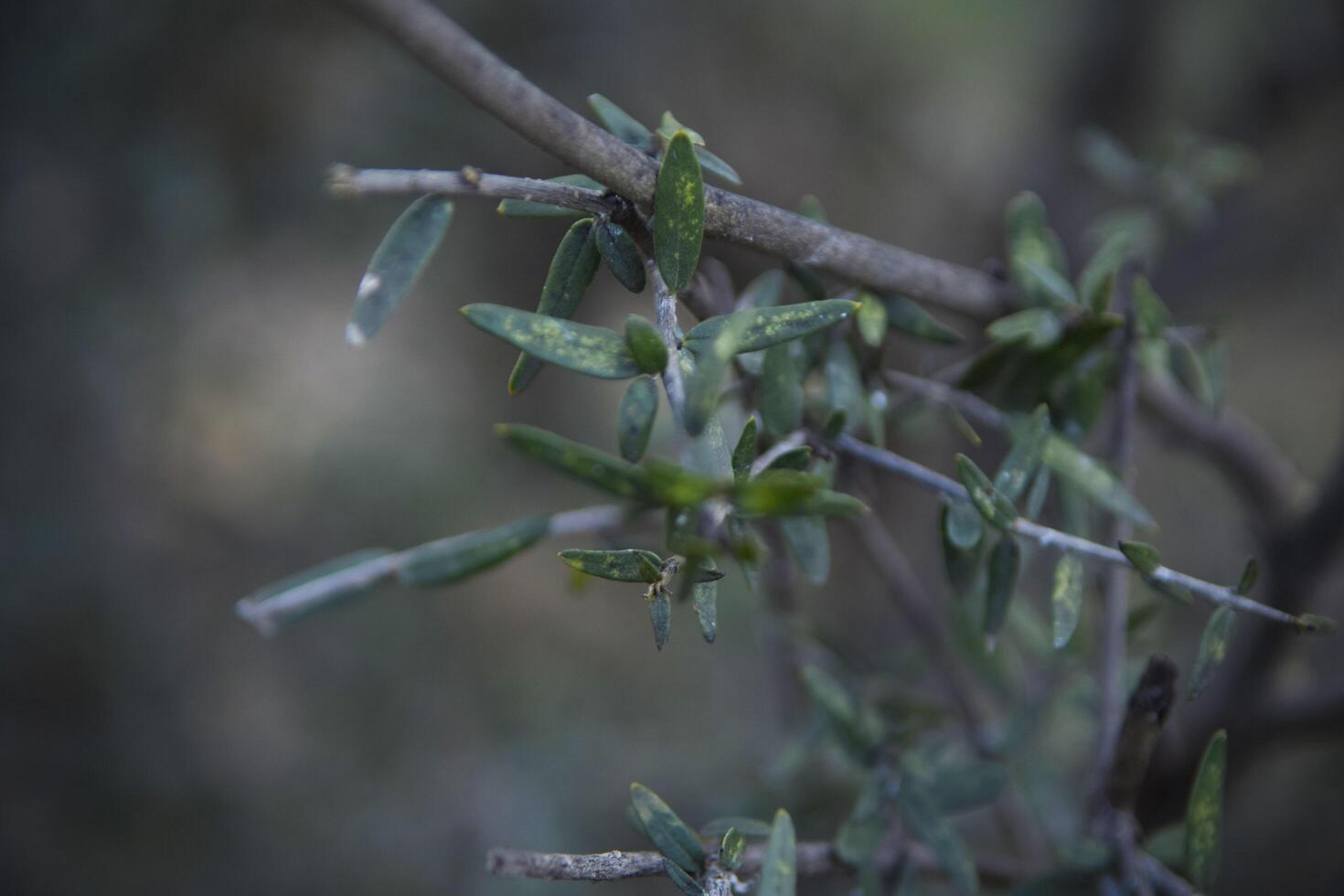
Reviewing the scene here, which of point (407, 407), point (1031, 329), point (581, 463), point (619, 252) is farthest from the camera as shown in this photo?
point (407, 407)

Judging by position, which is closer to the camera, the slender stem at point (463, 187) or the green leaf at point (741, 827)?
the slender stem at point (463, 187)

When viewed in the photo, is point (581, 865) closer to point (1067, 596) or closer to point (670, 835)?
point (670, 835)

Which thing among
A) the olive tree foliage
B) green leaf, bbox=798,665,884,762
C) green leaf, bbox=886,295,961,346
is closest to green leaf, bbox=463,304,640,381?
the olive tree foliage

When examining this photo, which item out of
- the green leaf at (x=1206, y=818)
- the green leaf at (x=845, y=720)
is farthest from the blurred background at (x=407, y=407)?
the green leaf at (x=1206, y=818)

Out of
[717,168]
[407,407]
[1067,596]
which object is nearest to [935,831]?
[1067,596]

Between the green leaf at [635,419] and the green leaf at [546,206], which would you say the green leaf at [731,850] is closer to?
the green leaf at [635,419]

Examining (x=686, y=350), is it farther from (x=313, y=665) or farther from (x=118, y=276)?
(x=313, y=665)

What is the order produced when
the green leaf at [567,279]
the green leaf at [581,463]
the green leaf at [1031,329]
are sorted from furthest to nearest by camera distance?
the green leaf at [1031,329] < the green leaf at [567,279] < the green leaf at [581,463]

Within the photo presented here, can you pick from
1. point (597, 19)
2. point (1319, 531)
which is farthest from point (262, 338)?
point (1319, 531)

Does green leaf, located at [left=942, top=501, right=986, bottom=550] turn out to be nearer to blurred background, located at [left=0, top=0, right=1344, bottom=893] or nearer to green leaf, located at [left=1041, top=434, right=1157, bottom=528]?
green leaf, located at [left=1041, top=434, right=1157, bottom=528]
